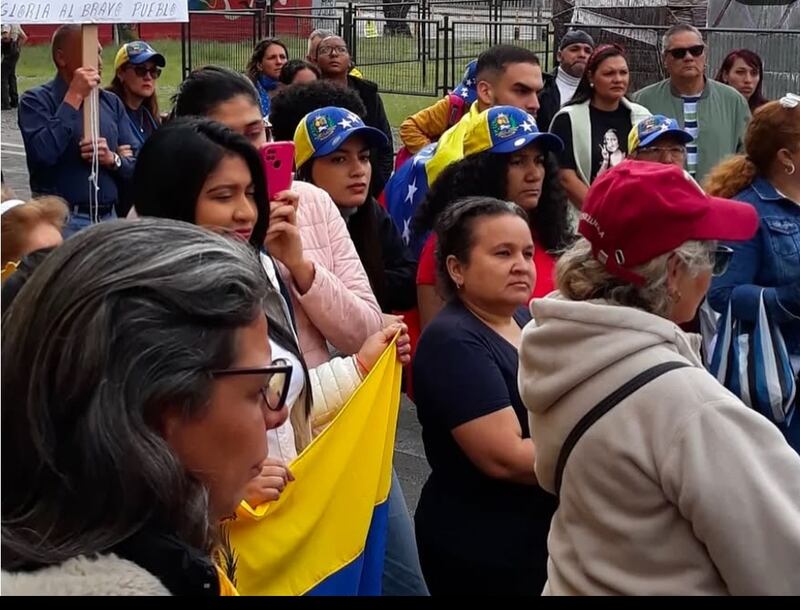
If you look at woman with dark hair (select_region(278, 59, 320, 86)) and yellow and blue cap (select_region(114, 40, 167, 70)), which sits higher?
yellow and blue cap (select_region(114, 40, 167, 70))

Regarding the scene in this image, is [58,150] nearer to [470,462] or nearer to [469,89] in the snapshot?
[469,89]

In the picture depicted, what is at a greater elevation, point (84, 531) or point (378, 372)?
point (84, 531)

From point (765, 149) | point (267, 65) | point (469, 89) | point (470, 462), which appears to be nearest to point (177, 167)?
point (470, 462)

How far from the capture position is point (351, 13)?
1841 cm

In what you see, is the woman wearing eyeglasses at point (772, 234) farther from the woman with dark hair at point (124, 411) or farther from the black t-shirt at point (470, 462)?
the woman with dark hair at point (124, 411)

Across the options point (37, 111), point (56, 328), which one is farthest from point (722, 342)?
point (37, 111)

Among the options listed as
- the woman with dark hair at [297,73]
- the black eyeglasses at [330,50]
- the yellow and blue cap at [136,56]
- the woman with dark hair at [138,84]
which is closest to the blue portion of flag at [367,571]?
the woman with dark hair at [138,84]

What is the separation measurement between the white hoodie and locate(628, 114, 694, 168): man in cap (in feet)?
12.0

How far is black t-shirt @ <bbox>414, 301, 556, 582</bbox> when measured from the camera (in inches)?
134

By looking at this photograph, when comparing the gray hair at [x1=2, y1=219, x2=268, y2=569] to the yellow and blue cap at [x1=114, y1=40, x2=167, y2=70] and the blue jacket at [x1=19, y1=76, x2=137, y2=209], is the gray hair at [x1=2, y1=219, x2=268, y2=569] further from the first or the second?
the yellow and blue cap at [x1=114, y1=40, x2=167, y2=70]

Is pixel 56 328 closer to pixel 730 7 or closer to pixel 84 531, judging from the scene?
pixel 84 531

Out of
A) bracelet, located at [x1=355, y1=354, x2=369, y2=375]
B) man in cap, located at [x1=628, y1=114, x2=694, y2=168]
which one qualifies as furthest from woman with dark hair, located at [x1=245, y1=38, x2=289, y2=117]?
bracelet, located at [x1=355, y1=354, x2=369, y2=375]

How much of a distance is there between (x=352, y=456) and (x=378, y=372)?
31 centimetres

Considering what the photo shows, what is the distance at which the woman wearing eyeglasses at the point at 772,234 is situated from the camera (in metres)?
4.55
